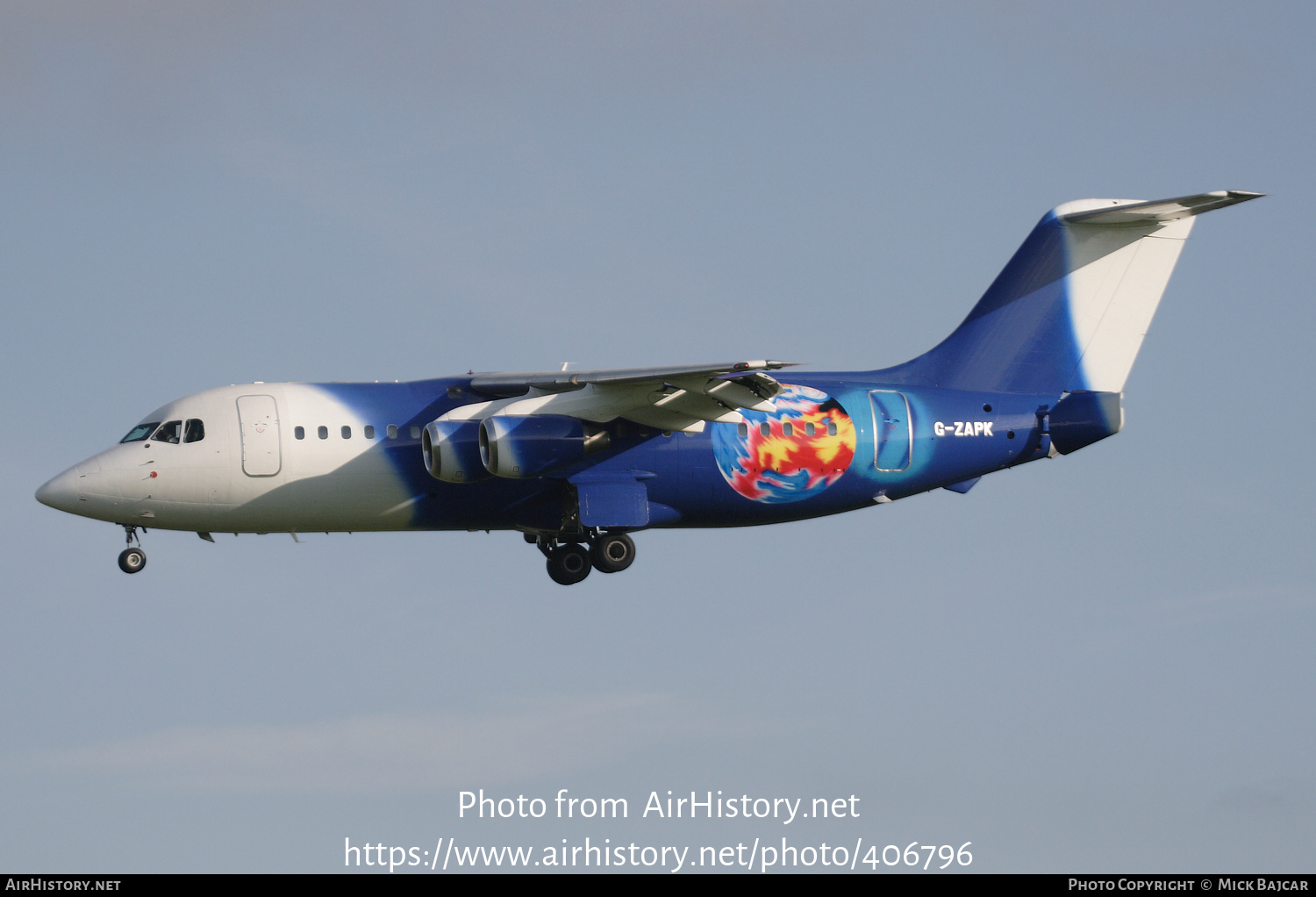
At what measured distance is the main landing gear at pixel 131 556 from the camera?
23.8 m

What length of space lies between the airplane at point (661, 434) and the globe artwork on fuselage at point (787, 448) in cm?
3

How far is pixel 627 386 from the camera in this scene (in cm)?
2386

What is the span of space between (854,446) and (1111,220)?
19.8 ft

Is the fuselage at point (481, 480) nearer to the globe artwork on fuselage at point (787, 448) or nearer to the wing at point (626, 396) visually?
the globe artwork on fuselage at point (787, 448)

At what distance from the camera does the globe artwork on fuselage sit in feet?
82.5

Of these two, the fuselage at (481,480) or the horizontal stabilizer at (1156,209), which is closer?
the fuselage at (481,480)

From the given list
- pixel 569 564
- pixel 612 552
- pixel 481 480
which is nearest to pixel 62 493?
pixel 481 480

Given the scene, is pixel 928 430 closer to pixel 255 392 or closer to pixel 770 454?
pixel 770 454

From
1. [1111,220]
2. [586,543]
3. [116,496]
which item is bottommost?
[586,543]

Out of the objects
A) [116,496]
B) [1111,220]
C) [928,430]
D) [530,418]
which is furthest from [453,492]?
[1111,220]

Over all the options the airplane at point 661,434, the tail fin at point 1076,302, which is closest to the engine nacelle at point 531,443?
the airplane at point 661,434

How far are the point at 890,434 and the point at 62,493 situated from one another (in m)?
12.0

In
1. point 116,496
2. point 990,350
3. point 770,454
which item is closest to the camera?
point 116,496

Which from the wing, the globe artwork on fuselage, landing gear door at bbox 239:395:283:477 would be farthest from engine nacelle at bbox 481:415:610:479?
landing gear door at bbox 239:395:283:477
